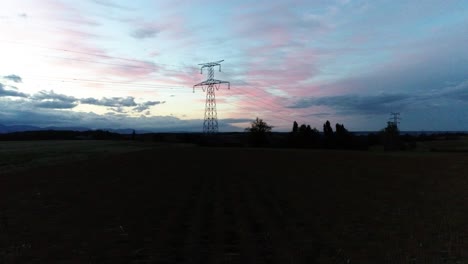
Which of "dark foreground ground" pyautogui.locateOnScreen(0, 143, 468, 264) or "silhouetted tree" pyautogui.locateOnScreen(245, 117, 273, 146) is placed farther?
"silhouetted tree" pyautogui.locateOnScreen(245, 117, 273, 146)

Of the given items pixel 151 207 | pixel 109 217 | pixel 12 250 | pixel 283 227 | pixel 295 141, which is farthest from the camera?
pixel 295 141

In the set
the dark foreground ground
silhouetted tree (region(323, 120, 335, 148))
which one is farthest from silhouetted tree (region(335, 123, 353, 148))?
the dark foreground ground

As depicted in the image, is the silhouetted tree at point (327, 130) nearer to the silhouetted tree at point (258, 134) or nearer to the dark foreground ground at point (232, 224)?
the silhouetted tree at point (258, 134)

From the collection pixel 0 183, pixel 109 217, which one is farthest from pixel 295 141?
pixel 109 217

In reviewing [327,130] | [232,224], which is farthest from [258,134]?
[232,224]

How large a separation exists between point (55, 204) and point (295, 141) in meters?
112

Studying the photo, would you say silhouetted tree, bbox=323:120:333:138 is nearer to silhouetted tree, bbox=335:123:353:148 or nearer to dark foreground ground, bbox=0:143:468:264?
silhouetted tree, bbox=335:123:353:148

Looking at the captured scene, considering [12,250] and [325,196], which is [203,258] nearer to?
[12,250]

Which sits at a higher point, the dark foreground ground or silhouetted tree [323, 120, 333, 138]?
silhouetted tree [323, 120, 333, 138]

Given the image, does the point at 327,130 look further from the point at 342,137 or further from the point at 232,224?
the point at 232,224

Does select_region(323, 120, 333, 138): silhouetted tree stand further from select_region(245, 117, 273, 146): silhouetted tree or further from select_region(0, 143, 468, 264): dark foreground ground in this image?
select_region(0, 143, 468, 264): dark foreground ground

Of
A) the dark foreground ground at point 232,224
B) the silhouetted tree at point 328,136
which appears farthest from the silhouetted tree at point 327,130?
the dark foreground ground at point 232,224

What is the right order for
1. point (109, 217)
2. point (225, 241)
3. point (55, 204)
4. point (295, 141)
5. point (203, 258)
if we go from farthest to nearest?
point (295, 141), point (55, 204), point (109, 217), point (225, 241), point (203, 258)

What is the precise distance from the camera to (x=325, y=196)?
17.0 m
